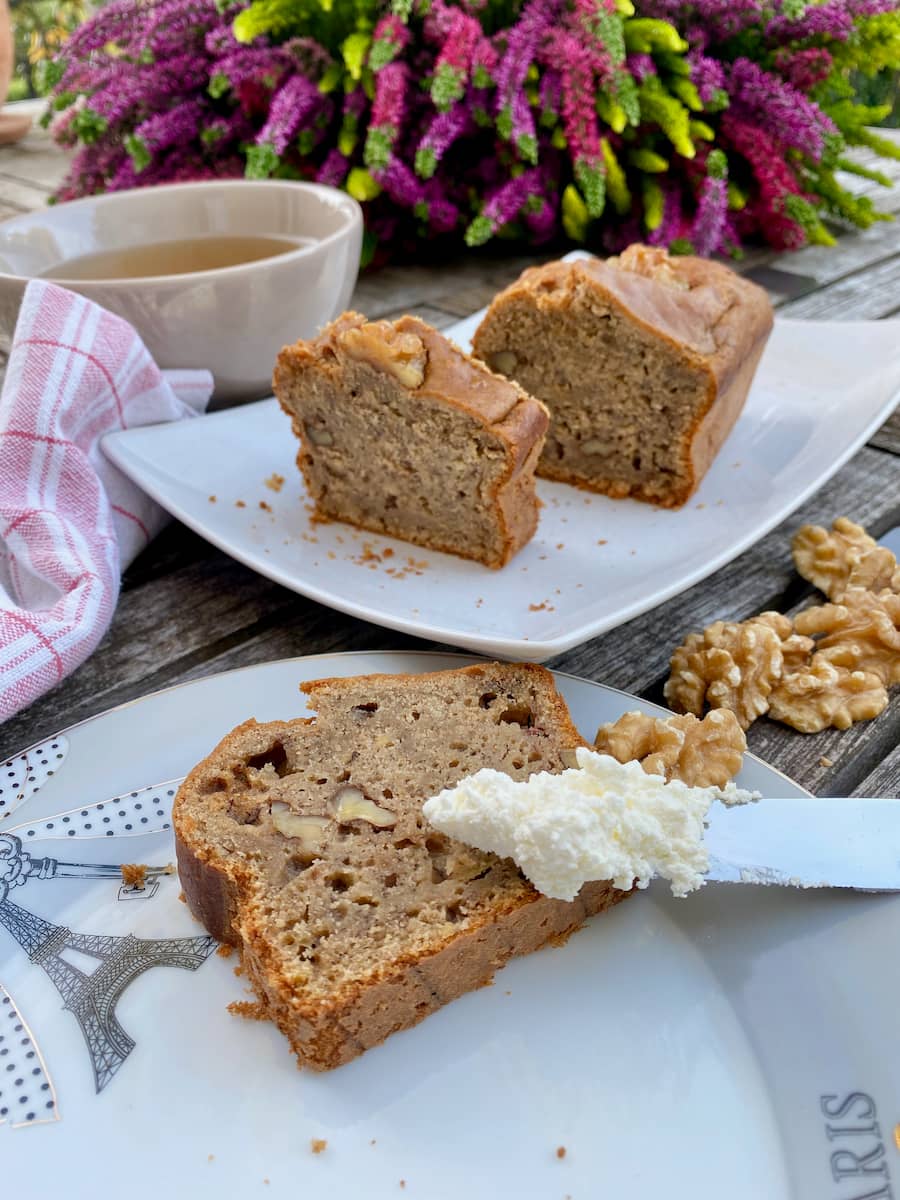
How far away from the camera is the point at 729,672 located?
5.79ft

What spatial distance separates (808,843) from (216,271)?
1811mm

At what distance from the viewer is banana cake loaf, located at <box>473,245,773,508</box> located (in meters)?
2.33

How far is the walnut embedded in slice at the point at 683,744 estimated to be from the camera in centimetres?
152

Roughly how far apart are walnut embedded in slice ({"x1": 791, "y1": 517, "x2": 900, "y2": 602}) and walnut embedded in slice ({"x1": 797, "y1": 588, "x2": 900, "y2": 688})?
0.06 meters

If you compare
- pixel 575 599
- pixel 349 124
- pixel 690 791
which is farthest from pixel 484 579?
pixel 349 124

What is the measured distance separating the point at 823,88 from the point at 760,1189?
3.44m

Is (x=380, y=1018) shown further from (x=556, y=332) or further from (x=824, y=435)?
(x=824, y=435)

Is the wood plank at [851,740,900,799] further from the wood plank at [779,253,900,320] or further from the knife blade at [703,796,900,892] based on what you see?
the wood plank at [779,253,900,320]

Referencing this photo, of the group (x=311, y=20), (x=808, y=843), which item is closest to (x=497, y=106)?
(x=311, y=20)

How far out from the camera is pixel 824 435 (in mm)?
2578

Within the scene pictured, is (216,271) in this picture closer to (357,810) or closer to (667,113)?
(357,810)

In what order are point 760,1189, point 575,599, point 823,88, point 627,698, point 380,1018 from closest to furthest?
point 760,1189
point 380,1018
point 627,698
point 575,599
point 823,88

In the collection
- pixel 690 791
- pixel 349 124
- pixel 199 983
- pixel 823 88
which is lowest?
pixel 199 983

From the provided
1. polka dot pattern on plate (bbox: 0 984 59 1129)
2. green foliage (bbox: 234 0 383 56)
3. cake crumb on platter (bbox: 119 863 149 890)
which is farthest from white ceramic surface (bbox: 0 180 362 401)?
polka dot pattern on plate (bbox: 0 984 59 1129)
